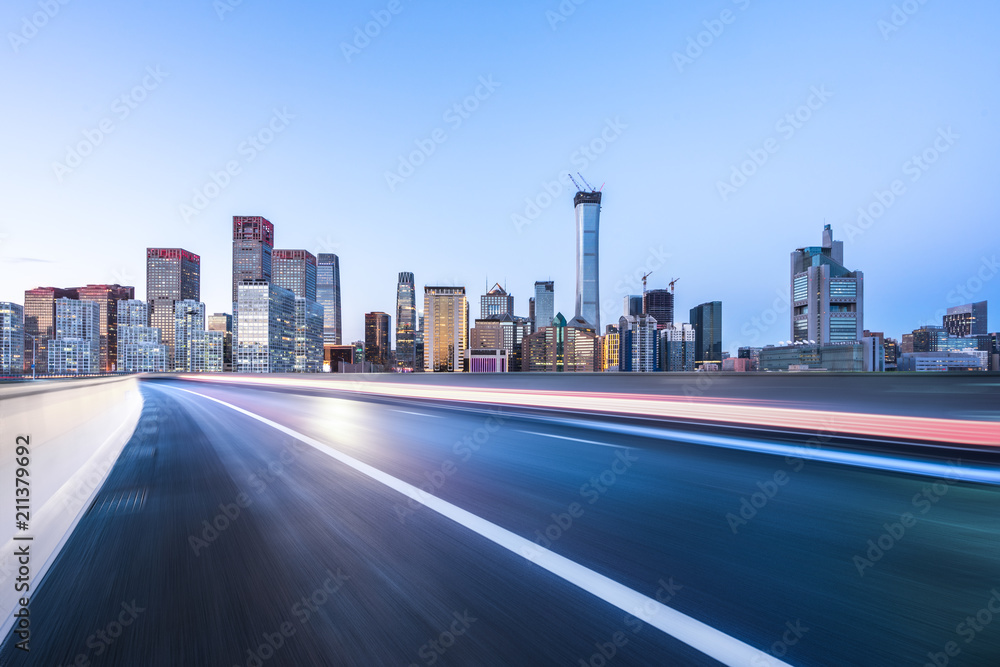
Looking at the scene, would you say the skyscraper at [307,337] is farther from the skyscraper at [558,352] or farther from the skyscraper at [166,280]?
the skyscraper at [558,352]

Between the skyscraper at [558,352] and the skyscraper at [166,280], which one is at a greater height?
the skyscraper at [166,280]

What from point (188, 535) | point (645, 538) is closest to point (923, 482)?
point (645, 538)

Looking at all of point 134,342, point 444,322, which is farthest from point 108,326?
point 444,322

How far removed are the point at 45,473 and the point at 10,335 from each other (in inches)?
1818

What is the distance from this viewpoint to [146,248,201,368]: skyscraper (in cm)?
16962

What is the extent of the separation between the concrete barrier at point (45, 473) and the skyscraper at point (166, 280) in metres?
198

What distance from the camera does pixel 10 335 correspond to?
34531 millimetres

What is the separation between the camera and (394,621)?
7.14 feet

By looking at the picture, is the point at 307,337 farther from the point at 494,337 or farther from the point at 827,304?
the point at 827,304
